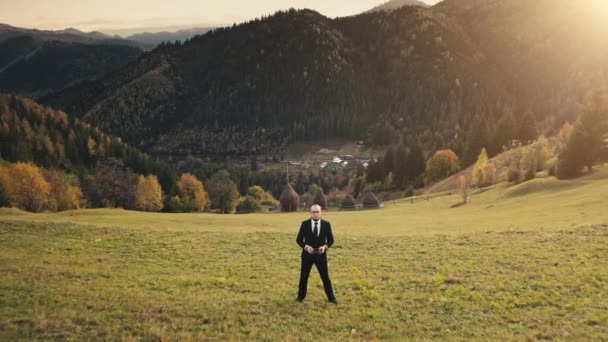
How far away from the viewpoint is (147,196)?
117875 mm

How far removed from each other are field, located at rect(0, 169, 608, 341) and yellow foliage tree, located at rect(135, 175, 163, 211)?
8249 cm

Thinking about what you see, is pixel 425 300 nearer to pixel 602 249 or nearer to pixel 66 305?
pixel 66 305

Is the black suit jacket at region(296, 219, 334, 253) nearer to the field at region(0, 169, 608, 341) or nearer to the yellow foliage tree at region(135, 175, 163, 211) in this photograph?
the field at region(0, 169, 608, 341)

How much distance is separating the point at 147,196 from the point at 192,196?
77.5ft

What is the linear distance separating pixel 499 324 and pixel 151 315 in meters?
12.1

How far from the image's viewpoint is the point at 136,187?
11812cm

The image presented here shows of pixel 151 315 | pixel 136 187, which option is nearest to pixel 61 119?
pixel 136 187

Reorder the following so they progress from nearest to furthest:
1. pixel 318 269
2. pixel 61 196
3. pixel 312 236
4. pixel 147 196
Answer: pixel 312 236 → pixel 318 269 → pixel 61 196 → pixel 147 196

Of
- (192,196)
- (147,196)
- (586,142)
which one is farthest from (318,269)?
(192,196)

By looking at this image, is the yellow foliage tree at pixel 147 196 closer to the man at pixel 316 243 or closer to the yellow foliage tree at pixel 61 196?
the yellow foliage tree at pixel 61 196

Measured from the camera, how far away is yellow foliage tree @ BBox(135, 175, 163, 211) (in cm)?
11544

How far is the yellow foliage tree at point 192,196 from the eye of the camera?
13376 centimetres

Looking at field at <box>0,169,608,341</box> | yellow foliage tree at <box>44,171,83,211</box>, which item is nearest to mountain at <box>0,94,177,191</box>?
yellow foliage tree at <box>44,171,83,211</box>

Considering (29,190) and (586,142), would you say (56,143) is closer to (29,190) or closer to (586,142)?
(29,190)
